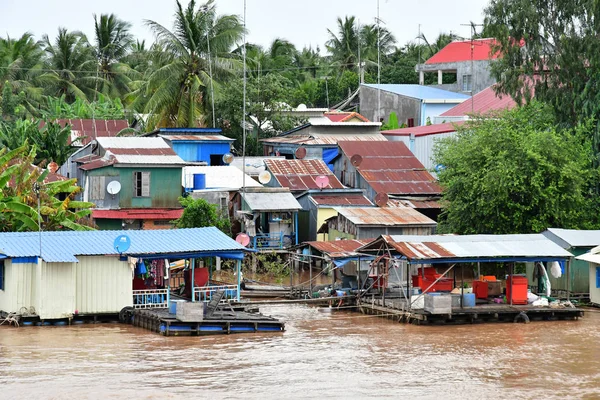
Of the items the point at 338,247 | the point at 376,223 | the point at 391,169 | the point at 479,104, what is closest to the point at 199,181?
the point at 391,169

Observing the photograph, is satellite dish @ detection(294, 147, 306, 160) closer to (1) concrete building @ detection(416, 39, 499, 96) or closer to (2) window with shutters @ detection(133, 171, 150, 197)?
(2) window with shutters @ detection(133, 171, 150, 197)

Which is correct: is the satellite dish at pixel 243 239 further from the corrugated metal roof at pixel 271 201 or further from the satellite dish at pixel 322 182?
the satellite dish at pixel 322 182

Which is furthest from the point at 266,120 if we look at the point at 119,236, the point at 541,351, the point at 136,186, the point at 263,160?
the point at 541,351

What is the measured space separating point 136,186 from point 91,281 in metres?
14.2

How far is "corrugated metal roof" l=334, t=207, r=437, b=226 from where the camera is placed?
122 feet

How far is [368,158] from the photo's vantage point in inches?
1785

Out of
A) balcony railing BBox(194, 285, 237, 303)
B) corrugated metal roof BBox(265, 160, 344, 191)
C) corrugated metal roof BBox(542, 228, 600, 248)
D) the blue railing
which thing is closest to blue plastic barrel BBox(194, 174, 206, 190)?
corrugated metal roof BBox(265, 160, 344, 191)

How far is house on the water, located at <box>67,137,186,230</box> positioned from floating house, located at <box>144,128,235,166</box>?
4.93 meters

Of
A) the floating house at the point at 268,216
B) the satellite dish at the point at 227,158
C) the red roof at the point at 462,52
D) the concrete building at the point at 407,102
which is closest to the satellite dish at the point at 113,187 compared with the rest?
the floating house at the point at 268,216

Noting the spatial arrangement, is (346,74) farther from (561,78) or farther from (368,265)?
(368,265)

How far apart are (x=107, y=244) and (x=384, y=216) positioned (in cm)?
1302

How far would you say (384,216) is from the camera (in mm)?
38125

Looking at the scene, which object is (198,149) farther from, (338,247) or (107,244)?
(107,244)

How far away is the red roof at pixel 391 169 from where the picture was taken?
4306cm
